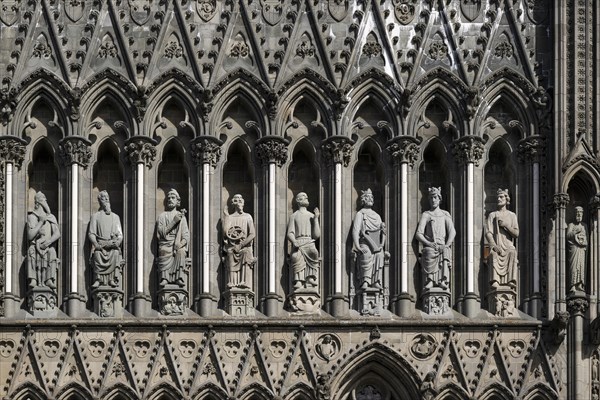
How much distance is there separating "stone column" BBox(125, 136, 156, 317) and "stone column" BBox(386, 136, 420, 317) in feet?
13.1

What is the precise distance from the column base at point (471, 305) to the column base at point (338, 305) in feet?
6.30

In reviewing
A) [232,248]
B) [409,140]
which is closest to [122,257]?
[232,248]

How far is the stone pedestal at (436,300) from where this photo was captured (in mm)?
48969

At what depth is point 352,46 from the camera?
1971 inches

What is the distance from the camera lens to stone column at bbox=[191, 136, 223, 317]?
160 feet

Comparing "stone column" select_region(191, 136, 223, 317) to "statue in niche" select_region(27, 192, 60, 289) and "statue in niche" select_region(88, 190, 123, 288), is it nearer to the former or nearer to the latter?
"statue in niche" select_region(88, 190, 123, 288)

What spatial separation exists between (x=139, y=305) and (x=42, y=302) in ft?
5.25

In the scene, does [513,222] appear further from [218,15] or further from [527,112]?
[218,15]

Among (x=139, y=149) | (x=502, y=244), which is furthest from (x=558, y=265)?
(x=139, y=149)

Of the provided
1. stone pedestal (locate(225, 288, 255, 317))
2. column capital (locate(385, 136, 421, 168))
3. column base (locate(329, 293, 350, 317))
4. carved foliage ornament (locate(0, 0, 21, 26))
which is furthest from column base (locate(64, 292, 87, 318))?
column capital (locate(385, 136, 421, 168))

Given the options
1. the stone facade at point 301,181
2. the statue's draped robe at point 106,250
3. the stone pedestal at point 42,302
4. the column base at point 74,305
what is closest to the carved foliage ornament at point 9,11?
the stone facade at point 301,181

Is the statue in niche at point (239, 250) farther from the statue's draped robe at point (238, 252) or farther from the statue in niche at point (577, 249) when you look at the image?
the statue in niche at point (577, 249)

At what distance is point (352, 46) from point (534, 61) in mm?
3056

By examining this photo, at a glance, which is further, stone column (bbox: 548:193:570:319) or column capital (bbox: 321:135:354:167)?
column capital (bbox: 321:135:354:167)
